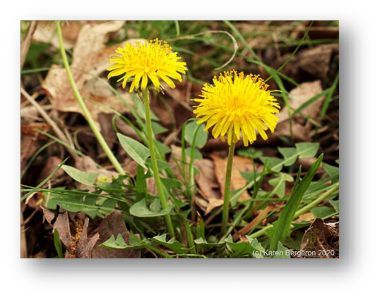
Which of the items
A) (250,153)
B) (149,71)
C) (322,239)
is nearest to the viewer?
(149,71)

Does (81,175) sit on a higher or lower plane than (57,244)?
higher

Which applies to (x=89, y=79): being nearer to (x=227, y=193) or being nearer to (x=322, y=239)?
(x=227, y=193)

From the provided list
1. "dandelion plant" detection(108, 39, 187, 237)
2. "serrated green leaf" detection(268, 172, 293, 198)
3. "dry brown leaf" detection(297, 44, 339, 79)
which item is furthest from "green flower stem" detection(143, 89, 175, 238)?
"dry brown leaf" detection(297, 44, 339, 79)

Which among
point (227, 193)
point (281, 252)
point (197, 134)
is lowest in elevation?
point (281, 252)

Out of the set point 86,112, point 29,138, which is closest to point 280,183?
point 86,112

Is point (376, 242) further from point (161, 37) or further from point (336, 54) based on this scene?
point (161, 37)

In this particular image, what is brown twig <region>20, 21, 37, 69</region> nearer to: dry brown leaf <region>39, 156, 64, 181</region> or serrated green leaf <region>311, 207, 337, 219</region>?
dry brown leaf <region>39, 156, 64, 181</region>

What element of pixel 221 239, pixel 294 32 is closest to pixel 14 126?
pixel 221 239
